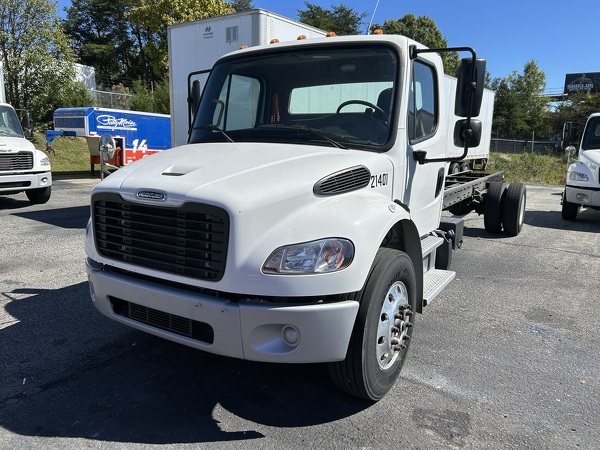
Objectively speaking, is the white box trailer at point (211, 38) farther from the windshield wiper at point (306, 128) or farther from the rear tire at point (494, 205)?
the windshield wiper at point (306, 128)

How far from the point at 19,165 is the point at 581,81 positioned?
242 feet

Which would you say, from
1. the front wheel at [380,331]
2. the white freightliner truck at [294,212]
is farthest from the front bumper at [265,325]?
the front wheel at [380,331]

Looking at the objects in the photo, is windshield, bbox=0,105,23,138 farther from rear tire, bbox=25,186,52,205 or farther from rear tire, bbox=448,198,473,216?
rear tire, bbox=448,198,473,216

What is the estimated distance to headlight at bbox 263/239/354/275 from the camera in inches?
102

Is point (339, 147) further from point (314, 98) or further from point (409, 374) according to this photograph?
point (409, 374)

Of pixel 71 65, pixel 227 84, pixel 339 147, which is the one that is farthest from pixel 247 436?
pixel 71 65

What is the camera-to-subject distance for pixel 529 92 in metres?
49.8

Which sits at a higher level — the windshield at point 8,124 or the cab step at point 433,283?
the windshield at point 8,124

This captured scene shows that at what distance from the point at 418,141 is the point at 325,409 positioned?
2.18 meters

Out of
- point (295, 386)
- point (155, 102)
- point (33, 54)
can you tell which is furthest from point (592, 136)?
point (155, 102)

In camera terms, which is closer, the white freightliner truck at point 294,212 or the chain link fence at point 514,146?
the white freightliner truck at point 294,212

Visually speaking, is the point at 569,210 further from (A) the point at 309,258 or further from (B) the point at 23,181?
(B) the point at 23,181

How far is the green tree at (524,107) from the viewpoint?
49.6 meters

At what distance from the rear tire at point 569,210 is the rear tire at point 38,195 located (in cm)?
1193
